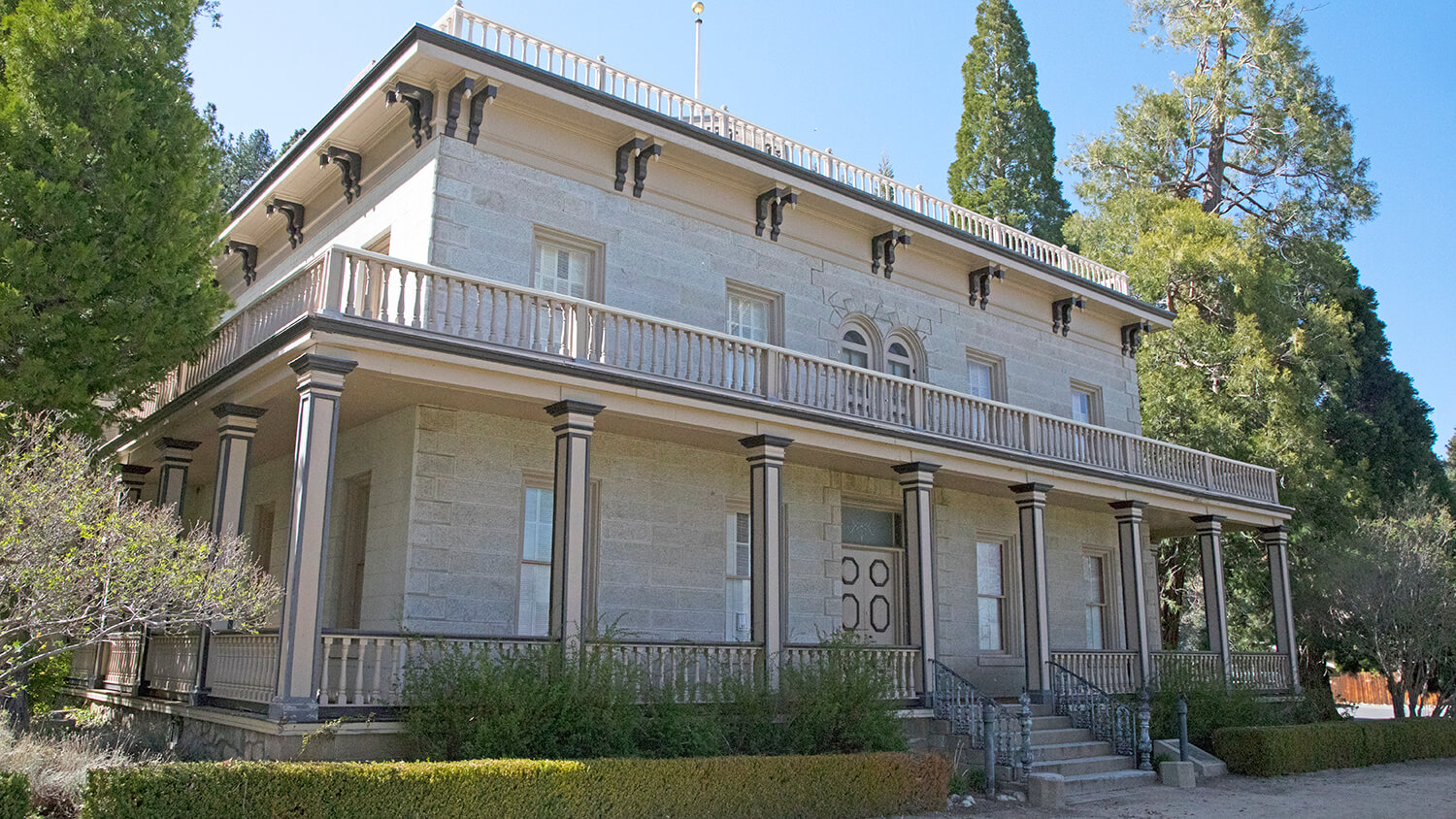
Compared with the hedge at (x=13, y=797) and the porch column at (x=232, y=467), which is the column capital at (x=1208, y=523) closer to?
the porch column at (x=232, y=467)

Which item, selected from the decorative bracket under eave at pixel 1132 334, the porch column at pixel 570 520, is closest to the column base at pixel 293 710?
the porch column at pixel 570 520

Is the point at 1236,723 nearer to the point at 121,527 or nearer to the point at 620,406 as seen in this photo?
the point at 620,406

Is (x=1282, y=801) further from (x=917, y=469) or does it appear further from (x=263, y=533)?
(x=263, y=533)

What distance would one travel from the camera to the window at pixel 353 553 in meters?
15.0

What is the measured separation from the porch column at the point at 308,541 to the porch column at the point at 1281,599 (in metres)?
19.0

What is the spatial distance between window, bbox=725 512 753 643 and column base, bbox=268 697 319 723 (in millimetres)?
7071

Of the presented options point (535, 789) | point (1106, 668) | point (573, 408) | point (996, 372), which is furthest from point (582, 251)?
point (1106, 668)

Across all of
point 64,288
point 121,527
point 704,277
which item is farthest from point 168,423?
point 704,277

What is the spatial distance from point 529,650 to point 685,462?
4803 mm

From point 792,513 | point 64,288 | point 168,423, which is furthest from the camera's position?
point 792,513

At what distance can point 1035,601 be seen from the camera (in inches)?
707

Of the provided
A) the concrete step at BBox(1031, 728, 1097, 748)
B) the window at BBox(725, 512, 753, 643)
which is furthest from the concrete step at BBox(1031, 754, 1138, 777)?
the window at BBox(725, 512, 753, 643)

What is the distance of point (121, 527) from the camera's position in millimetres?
10102

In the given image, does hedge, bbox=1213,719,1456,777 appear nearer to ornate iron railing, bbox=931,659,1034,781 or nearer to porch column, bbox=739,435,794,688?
ornate iron railing, bbox=931,659,1034,781
